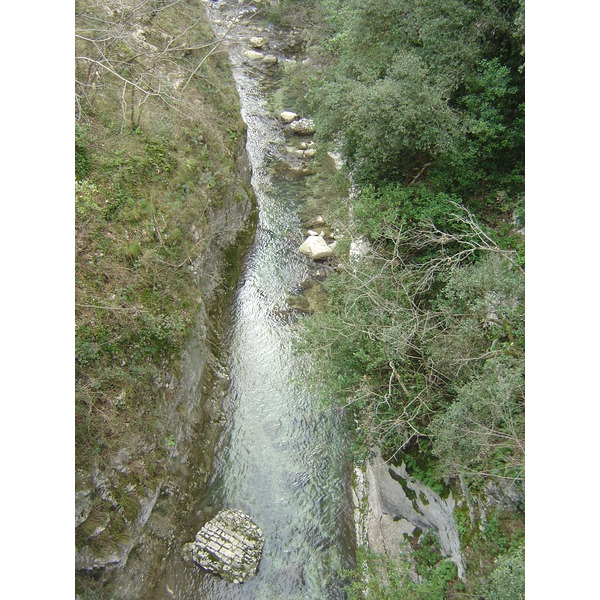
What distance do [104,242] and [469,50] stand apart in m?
9.35

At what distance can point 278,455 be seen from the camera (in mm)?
11367

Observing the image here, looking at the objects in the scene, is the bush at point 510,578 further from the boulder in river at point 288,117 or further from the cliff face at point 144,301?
the boulder in river at point 288,117

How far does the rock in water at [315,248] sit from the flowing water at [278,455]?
0.29m

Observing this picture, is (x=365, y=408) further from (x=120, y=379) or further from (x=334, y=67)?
(x=334, y=67)

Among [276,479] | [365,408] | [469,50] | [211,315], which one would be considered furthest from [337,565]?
[469,50]

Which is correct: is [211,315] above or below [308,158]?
below

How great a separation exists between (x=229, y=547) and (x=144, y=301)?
5.35 meters

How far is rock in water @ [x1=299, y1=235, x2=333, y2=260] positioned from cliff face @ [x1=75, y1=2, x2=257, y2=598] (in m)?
1.98

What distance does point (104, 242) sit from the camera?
1026 cm

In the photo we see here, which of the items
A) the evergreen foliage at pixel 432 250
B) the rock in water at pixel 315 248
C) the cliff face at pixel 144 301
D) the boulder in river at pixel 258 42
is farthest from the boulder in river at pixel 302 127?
the boulder in river at pixel 258 42

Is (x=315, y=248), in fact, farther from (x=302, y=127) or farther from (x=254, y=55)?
(x=254, y=55)

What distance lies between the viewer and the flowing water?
9656 millimetres

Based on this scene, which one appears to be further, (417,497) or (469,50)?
(469,50)

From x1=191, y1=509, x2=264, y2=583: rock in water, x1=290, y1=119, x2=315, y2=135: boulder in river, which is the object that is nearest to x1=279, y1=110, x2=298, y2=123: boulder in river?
x1=290, y1=119, x2=315, y2=135: boulder in river
